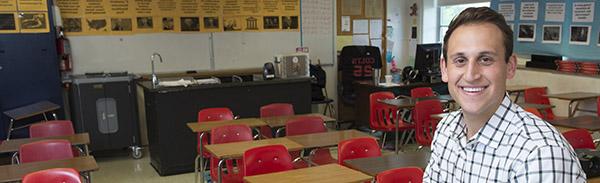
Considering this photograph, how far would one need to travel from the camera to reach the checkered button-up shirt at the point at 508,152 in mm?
947

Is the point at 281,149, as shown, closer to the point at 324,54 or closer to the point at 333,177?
the point at 333,177

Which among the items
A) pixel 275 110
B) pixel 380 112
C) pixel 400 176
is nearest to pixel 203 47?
pixel 275 110

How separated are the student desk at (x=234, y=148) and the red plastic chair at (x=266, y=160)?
0.20 meters

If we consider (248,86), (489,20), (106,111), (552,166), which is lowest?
(106,111)

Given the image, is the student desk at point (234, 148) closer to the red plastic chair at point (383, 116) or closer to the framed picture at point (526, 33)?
the red plastic chair at point (383, 116)

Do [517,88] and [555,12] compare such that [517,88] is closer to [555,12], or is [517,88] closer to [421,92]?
[555,12]

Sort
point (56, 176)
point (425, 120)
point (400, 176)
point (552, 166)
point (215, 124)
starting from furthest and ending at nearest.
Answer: point (425, 120)
point (215, 124)
point (56, 176)
point (400, 176)
point (552, 166)

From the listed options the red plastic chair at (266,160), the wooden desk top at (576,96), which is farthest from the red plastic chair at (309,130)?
the wooden desk top at (576,96)

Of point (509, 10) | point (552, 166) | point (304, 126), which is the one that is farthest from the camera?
point (509, 10)

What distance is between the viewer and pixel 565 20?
21.8ft

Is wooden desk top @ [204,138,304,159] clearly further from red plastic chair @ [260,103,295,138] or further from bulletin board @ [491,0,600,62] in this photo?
bulletin board @ [491,0,600,62]

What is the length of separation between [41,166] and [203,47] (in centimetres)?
366

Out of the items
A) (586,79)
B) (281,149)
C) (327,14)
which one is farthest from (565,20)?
(281,149)

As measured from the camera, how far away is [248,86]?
590 centimetres
